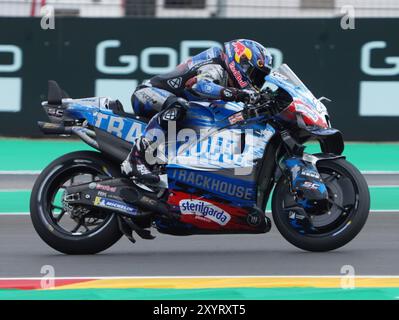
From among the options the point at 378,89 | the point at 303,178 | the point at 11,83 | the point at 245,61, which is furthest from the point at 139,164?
the point at 378,89

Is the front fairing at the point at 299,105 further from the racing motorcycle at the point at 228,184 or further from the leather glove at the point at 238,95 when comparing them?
the leather glove at the point at 238,95

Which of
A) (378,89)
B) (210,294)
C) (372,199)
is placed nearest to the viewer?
(210,294)

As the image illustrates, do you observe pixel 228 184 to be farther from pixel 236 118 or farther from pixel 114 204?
pixel 114 204

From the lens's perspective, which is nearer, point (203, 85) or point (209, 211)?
point (203, 85)

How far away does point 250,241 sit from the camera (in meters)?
8.50

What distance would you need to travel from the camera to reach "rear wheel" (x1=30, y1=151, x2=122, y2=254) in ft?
25.1

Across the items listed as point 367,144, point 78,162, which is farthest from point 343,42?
point 78,162

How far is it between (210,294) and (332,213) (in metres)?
1.46

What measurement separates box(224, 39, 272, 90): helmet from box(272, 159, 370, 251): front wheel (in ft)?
2.53

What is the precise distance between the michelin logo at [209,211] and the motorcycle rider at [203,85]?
321 mm

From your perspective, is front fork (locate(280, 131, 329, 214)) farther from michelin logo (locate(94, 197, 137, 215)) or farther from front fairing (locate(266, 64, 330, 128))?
michelin logo (locate(94, 197, 137, 215))

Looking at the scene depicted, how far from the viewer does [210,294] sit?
644 centimetres

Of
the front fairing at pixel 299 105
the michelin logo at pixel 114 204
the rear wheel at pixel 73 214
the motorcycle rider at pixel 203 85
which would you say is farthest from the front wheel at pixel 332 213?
the rear wheel at pixel 73 214

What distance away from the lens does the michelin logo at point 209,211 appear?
7.55 m
